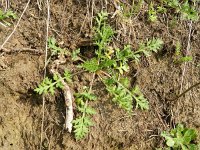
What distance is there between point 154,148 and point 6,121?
1260 millimetres

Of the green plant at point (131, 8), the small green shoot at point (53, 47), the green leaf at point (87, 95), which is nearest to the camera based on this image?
the green leaf at point (87, 95)

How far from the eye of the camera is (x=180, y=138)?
3107mm

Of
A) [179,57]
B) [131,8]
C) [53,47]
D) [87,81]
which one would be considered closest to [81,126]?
[87,81]

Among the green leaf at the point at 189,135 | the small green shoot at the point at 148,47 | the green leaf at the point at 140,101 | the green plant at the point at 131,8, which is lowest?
the green leaf at the point at 189,135

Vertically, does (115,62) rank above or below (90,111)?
above

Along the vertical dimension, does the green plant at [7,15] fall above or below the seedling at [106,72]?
above

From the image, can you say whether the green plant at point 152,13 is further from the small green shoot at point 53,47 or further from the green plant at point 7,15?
the green plant at point 7,15

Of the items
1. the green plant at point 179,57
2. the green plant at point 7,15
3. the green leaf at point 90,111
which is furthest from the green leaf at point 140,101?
the green plant at point 7,15

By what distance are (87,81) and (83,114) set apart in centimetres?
32

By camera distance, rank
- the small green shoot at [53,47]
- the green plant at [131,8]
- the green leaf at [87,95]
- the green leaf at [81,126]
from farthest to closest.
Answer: the green plant at [131,8], the small green shoot at [53,47], the green leaf at [87,95], the green leaf at [81,126]

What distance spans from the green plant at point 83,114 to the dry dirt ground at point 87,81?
0.25 ft

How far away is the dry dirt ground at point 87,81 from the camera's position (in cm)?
301

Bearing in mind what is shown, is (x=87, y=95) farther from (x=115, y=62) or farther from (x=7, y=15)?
(x=7, y=15)

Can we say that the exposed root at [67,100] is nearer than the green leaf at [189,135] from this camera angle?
Yes
